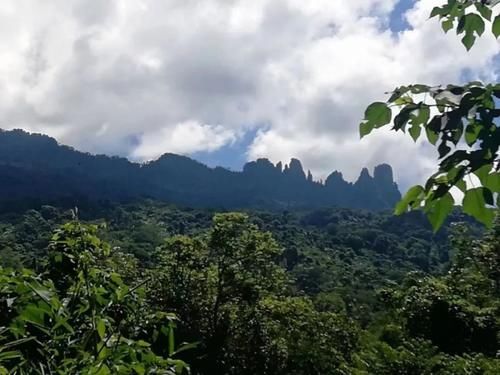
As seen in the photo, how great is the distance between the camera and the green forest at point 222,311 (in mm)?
1330

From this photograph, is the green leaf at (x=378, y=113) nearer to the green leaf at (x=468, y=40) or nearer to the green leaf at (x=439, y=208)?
the green leaf at (x=439, y=208)

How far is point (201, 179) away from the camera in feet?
553

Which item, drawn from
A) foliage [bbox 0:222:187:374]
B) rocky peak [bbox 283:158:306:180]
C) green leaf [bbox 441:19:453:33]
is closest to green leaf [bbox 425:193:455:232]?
green leaf [bbox 441:19:453:33]

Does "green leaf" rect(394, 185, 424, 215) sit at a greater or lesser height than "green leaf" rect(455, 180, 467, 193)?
lesser

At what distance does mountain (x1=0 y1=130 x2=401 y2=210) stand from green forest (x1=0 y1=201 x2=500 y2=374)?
370ft

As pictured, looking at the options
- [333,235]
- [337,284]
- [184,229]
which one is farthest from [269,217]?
[337,284]

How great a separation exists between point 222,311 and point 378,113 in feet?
56.3

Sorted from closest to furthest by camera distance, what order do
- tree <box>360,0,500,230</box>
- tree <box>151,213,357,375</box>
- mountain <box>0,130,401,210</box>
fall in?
tree <box>360,0,500,230</box>
tree <box>151,213,357,375</box>
mountain <box>0,130,401,210</box>

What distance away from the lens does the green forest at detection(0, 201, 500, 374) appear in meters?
1.33

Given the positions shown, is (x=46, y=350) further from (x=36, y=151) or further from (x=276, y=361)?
(x=36, y=151)

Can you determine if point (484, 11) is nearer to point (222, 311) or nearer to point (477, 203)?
point (477, 203)

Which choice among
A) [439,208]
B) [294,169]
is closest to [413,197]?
[439,208]

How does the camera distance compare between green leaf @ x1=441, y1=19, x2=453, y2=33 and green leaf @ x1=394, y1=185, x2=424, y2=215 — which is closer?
green leaf @ x1=394, y1=185, x2=424, y2=215

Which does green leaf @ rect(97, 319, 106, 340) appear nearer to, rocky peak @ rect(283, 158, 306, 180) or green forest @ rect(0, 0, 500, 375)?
green forest @ rect(0, 0, 500, 375)
